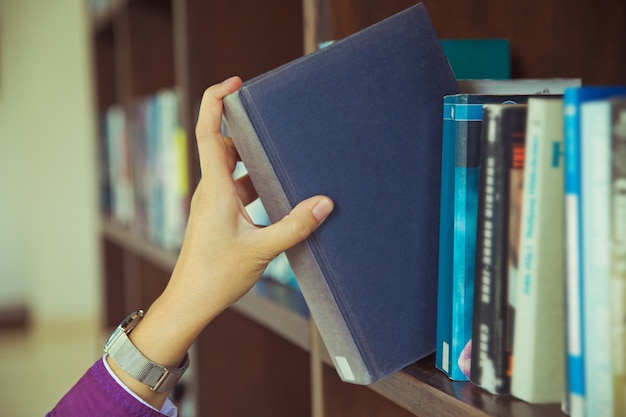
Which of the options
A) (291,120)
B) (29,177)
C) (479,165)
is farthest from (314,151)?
(29,177)

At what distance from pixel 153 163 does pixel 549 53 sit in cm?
118

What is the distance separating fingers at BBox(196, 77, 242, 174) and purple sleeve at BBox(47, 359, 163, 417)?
304mm

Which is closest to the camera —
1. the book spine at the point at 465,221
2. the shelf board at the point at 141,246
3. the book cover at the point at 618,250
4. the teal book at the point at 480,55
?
the book cover at the point at 618,250

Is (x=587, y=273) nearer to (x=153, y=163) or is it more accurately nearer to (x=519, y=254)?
(x=519, y=254)

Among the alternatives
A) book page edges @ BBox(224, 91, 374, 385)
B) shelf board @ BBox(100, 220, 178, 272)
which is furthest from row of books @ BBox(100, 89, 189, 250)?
book page edges @ BBox(224, 91, 374, 385)

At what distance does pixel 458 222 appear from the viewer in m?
0.61

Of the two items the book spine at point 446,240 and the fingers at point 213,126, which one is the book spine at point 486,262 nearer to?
the book spine at point 446,240

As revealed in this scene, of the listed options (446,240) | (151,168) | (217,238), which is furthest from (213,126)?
(151,168)

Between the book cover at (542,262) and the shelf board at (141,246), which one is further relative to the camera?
the shelf board at (141,246)

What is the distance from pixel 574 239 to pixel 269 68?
96 centimetres

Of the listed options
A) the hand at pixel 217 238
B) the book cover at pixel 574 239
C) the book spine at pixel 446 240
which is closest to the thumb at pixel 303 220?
the hand at pixel 217 238

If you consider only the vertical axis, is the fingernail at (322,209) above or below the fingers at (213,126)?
below

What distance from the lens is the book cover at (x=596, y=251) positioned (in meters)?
0.47

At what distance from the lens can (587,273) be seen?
48 centimetres
